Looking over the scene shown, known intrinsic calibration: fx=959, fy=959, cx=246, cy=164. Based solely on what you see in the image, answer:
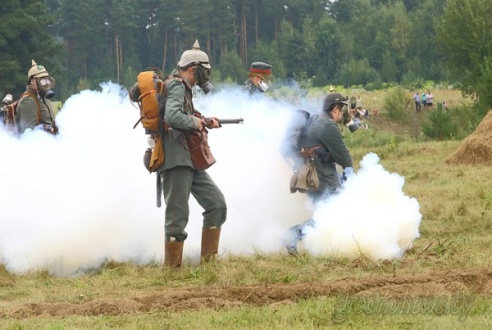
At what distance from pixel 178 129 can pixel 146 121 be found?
0.28m

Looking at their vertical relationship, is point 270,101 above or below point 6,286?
above

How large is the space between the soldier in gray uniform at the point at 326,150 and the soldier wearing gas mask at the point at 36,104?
10.4 feet

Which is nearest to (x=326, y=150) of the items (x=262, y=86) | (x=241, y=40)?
(x=262, y=86)

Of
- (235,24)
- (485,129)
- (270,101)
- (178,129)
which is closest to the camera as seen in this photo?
(178,129)

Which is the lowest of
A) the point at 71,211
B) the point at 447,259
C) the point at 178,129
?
the point at 447,259

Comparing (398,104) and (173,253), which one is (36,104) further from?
(398,104)

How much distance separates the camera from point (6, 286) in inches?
316

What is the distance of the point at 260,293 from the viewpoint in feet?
22.9

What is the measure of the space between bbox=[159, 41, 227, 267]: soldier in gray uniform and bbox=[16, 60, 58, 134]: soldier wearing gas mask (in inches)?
115

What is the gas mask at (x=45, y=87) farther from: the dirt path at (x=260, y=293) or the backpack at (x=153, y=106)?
the dirt path at (x=260, y=293)

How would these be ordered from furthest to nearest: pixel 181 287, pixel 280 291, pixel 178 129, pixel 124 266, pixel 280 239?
pixel 280 239, pixel 124 266, pixel 178 129, pixel 181 287, pixel 280 291

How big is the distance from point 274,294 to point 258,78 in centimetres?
383

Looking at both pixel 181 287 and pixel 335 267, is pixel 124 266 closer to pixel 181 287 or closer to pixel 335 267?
pixel 181 287

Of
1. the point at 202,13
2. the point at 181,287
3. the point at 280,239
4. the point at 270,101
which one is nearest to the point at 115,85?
the point at 270,101
